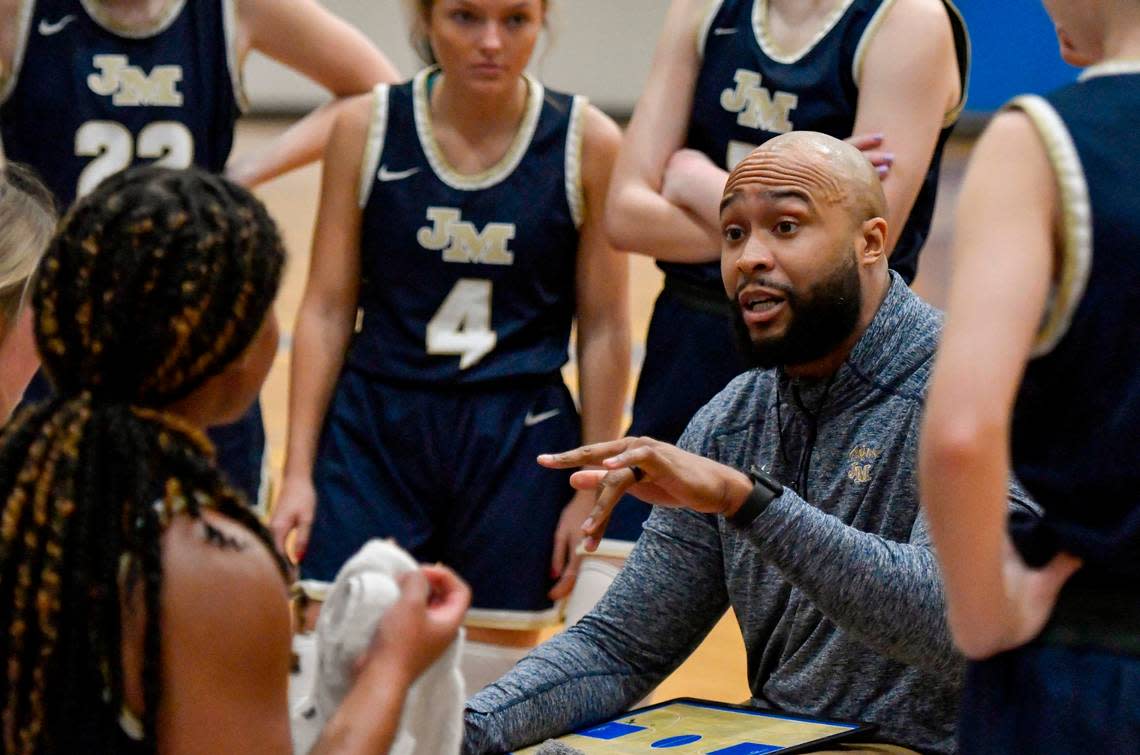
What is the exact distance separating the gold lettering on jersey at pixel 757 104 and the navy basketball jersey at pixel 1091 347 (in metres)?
1.65

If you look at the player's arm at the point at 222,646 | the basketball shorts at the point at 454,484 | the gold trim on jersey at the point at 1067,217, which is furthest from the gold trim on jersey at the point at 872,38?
the player's arm at the point at 222,646

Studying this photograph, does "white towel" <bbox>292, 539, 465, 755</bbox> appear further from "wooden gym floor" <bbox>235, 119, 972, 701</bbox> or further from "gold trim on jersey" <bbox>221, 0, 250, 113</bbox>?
"gold trim on jersey" <bbox>221, 0, 250, 113</bbox>

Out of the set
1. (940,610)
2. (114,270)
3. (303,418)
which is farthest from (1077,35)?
(303,418)

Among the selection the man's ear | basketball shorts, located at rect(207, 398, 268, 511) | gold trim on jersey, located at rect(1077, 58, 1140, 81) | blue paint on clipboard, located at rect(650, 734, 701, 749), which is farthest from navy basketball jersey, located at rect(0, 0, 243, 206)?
gold trim on jersey, located at rect(1077, 58, 1140, 81)

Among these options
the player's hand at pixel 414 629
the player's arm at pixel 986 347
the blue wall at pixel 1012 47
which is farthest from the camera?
the blue wall at pixel 1012 47

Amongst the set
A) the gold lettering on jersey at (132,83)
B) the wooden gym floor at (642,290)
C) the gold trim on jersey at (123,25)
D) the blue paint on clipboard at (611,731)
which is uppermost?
the gold trim on jersey at (123,25)

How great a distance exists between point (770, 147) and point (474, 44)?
1162 millimetres

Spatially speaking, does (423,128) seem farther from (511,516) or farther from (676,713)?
(676,713)

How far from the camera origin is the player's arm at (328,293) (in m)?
3.78

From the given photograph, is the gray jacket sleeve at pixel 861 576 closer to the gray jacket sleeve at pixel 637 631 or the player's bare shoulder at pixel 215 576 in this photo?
the gray jacket sleeve at pixel 637 631

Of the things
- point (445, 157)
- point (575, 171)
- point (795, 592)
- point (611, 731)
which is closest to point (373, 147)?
point (445, 157)

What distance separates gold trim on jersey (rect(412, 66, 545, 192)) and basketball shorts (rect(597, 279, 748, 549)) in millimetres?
469

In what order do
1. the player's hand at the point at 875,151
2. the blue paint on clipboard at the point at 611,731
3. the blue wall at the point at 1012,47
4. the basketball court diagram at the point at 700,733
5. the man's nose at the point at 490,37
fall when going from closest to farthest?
the basketball court diagram at the point at 700,733 → the blue paint on clipboard at the point at 611,731 → the player's hand at the point at 875,151 → the man's nose at the point at 490,37 → the blue wall at the point at 1012,47

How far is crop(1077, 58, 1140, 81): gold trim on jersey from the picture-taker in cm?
173
